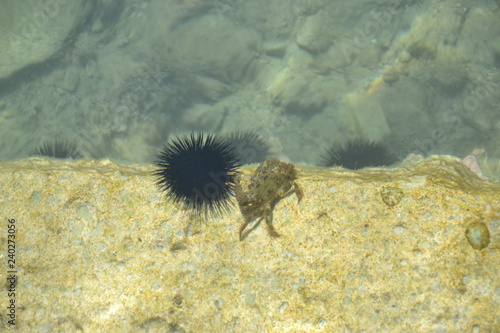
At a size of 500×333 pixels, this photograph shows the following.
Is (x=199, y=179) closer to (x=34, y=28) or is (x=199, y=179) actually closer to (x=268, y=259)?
(x=268, y=259)

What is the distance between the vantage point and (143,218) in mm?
2996

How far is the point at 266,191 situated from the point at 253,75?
5.52 m

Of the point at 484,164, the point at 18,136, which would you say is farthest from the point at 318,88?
the point at 18,136

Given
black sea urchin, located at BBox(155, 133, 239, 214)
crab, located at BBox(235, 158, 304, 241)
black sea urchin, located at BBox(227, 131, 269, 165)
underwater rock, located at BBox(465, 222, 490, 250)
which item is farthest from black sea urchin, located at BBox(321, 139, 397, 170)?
underwater rock, located at BBox(465, 222, 490, 250)

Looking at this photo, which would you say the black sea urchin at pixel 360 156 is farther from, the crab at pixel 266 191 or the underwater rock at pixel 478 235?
the underwater rock at pixel 478 235

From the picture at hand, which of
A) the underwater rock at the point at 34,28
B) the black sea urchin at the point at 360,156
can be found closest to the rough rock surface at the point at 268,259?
the black sea urchin at the point at 360,156

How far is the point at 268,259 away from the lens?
2.70 metres

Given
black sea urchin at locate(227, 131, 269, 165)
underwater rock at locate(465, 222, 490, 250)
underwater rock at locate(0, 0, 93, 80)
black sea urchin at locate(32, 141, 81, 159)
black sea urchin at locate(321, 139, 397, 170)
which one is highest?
underwater rock at locate(0, 0, 93, 80)

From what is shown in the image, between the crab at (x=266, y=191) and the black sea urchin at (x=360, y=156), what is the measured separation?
276 centimetres

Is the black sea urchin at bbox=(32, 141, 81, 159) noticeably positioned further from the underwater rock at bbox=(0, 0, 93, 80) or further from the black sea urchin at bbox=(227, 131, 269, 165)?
the black sea urchin at bbox=(227, 131, 269, 165)

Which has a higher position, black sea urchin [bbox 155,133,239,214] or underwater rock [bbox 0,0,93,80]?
underwater rock [bbox 0,0,93,80]

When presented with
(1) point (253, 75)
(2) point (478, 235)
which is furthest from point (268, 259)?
(1) point (253, 75)

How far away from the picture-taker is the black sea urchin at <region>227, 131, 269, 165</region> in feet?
21.8

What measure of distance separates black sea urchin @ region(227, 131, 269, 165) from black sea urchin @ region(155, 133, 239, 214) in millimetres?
3247
